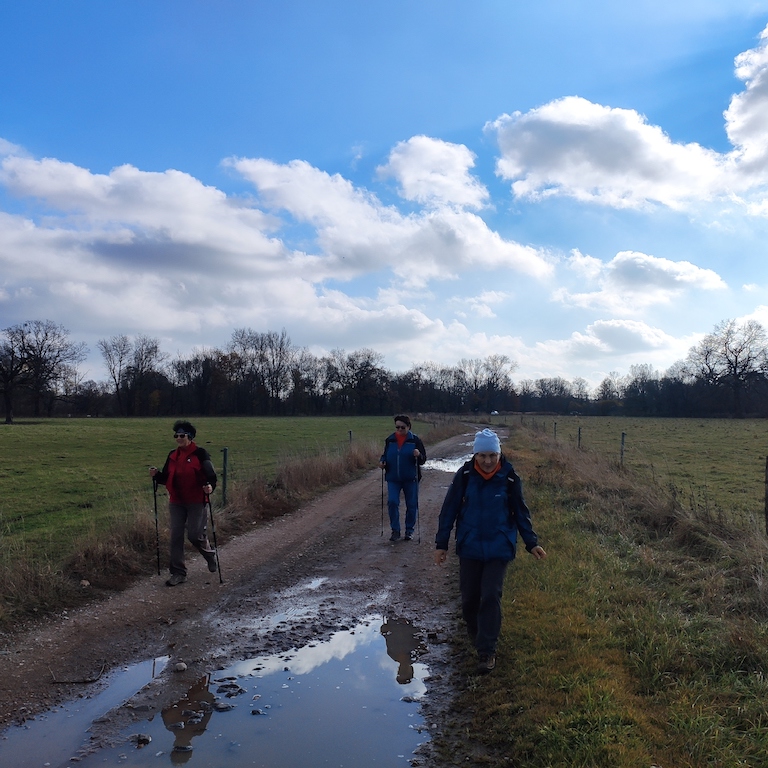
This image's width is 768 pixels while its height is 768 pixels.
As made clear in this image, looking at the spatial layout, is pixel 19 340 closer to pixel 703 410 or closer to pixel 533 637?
pixel 533 637

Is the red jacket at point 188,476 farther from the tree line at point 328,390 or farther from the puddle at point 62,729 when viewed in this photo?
the tree line at point 328,390

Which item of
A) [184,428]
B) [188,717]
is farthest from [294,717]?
[184,428]

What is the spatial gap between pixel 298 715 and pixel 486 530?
2.04 meters

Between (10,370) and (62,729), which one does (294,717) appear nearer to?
(62,729)

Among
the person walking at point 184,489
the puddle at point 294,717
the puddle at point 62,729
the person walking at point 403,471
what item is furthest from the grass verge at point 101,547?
the person walking at point 403,471

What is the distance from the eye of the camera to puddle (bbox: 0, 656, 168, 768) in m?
3.96

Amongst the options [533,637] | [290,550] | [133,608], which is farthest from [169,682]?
[290,550]

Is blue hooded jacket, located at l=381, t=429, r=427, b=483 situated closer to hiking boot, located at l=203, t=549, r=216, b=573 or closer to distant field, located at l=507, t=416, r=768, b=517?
hiking boot, located at l=203, t=549, r=216, b=573

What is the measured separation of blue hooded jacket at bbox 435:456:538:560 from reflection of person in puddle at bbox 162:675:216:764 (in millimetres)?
2236

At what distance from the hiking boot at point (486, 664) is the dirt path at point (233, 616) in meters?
0.31

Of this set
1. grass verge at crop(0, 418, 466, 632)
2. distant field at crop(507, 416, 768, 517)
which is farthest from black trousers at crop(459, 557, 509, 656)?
distant field at crop(507, 416, 768, 517)

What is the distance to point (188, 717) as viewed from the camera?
14.7 feet

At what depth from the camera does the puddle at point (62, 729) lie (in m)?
3.96

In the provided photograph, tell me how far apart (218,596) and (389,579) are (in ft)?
7.17
